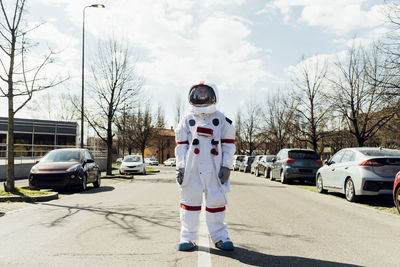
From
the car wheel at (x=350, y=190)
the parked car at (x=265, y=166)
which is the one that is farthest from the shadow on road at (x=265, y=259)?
the parked car at (x=265, y=166)

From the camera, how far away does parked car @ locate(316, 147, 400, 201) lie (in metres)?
9.74

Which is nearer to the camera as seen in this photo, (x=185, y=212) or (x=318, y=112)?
(x=185, y=212)

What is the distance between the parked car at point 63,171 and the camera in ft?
40.6

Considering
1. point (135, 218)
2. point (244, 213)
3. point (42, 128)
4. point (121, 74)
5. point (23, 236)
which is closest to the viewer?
point (23, 236)

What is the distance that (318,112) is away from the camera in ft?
80.3

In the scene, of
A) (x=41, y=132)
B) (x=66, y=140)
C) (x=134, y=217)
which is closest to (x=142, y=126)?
(x=66, y=140)

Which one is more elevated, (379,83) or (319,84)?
(319,84)

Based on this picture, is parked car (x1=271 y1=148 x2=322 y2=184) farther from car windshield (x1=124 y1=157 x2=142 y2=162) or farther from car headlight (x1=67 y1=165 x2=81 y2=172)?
car windshield (x1=124 y1=157 x2=142 y2=162)

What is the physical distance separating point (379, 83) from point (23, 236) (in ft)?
38.8

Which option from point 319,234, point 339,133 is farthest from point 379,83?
point 339,133

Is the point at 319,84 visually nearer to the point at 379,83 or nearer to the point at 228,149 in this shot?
the point at 379,83

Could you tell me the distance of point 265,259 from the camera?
434cm

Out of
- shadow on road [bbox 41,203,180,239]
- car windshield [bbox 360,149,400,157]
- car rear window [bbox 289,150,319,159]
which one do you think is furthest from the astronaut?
car rear window [bbox 289,150,319,159]

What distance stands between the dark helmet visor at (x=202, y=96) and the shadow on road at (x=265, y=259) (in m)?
1.90
